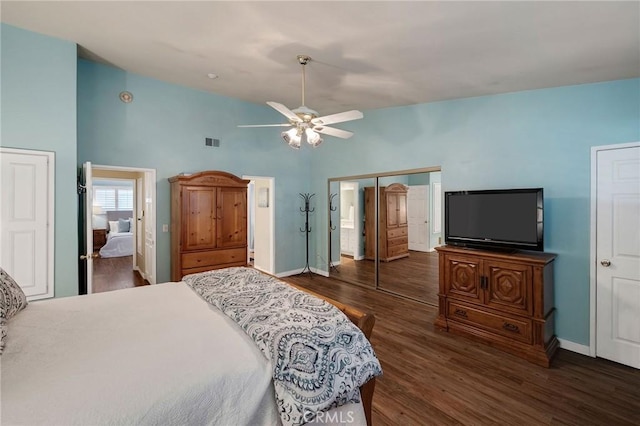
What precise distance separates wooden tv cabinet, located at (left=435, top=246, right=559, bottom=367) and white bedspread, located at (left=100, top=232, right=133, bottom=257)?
7.90 meters

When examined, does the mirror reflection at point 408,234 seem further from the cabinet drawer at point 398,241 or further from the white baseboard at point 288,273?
the white baseboard at point 288,273

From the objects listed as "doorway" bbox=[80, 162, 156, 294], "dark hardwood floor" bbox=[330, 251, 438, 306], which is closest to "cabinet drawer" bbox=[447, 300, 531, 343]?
"dark hardwood floor" bbox=[330, 251, 438, 306]

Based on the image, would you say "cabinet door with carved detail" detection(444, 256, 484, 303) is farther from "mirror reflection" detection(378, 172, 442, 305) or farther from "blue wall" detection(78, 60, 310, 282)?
"blue wall" detection(78, 60, 310, 282)

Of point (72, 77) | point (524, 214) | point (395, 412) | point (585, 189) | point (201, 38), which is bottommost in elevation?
point (395, 412)

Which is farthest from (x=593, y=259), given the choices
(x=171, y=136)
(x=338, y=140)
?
(x=171, y=136)

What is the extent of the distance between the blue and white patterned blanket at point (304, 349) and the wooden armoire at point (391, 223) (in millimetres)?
3276

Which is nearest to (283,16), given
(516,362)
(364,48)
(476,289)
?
(364,48)

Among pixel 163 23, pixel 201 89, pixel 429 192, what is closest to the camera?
pixel 163 23

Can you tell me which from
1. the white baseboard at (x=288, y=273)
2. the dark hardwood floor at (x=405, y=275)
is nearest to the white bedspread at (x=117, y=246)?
the white baseboard at (x=288, y=273)

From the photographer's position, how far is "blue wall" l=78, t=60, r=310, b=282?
3.68 m

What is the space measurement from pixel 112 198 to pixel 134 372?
11.1m

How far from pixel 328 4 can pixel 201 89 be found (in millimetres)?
2884

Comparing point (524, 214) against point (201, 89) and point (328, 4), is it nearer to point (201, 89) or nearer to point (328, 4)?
point (328, 4)

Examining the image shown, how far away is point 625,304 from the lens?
266cm
